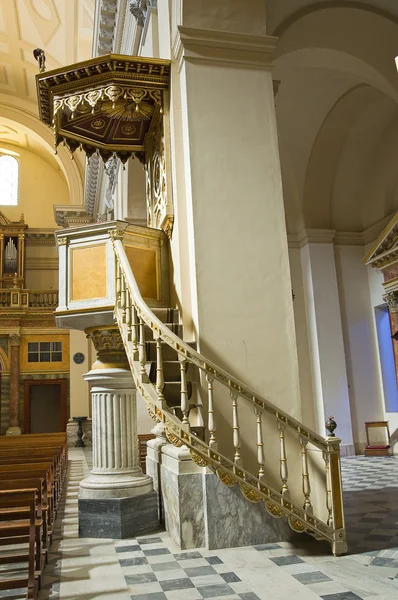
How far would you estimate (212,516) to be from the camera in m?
4.27

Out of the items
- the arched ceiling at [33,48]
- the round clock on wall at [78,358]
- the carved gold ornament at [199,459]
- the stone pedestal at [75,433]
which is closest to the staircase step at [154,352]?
the carved gold ornament at [199,459]

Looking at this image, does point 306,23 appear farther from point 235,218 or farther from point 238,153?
point 235,218

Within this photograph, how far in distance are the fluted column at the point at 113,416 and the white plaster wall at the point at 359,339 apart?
21.1 ft

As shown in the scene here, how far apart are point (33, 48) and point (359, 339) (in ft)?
39.8

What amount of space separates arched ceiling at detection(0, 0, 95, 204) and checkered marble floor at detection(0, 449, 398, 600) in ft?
41.7

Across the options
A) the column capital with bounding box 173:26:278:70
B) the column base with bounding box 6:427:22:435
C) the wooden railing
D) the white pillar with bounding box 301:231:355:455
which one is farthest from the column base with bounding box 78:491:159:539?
the wooden railing

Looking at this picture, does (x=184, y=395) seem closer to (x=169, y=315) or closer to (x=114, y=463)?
(x=169, y=315)

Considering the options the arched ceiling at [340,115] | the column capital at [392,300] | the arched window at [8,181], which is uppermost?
the arched window at [8,181]

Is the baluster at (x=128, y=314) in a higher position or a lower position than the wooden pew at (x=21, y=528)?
higher

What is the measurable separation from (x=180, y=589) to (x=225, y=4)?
197 inches

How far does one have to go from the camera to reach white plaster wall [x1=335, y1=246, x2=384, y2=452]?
10.7 m

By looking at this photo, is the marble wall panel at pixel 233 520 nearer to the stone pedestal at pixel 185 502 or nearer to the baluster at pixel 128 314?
the stone pedestal at pixel 185 502

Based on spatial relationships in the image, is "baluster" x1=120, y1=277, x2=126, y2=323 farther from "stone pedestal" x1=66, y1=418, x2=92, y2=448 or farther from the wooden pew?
"stone pedestal" x1=66, y1=418, x2=92, y2=448

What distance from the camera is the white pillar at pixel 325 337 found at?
10.5 metres
